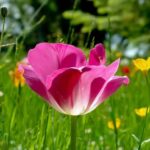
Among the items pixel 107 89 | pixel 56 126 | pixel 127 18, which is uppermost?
pixel 107 89

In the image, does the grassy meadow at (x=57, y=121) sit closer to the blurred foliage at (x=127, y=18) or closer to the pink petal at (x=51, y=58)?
the pink petal at (x=51, y=58)

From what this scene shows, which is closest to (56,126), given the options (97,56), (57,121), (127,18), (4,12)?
(57,121)

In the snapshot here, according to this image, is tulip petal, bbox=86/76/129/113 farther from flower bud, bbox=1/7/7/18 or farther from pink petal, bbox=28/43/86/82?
flower bud, bbox=1/7/7/18

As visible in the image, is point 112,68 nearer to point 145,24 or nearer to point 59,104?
point 59,104

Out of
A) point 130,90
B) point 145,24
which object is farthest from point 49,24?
point 130,90

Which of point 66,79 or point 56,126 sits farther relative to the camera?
point 56,126

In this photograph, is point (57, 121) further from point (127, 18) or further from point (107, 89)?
point (127, 18)
